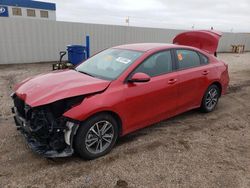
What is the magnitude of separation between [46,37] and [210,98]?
8968mm

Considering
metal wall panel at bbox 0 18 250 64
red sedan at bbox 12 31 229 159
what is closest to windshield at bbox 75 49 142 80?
red sedan at bbox 12 31 229 159

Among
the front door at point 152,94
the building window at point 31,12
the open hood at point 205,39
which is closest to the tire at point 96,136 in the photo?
the front door at point 152,94

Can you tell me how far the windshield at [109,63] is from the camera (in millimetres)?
3736

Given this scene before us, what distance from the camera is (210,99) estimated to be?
5.26 metres

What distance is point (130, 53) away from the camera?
13.4 ft

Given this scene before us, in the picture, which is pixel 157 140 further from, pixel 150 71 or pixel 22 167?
pixel 22 167

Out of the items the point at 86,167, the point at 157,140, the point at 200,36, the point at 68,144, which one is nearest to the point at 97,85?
the point at 68,144


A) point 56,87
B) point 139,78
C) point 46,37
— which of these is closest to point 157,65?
point 139,78

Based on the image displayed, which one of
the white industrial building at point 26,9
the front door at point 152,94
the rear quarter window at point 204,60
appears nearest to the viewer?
the front door at point 152,94

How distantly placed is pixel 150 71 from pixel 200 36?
13.6 ft

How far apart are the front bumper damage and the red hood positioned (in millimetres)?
166

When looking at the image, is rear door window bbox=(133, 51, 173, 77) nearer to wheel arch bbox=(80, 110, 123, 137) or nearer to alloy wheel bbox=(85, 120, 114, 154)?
wheel arch bbox=(80, 110, 123, 137)

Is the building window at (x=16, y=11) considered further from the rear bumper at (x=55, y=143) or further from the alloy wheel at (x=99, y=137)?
the alloy wheel at (x=99, y=137)

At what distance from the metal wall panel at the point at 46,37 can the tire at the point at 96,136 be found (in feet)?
29.7
